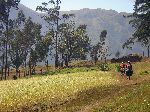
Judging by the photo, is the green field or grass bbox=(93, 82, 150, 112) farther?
the green field

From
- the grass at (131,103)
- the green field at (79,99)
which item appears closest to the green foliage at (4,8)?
the green field at (79,99)

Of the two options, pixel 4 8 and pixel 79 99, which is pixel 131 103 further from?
pixel 4 8

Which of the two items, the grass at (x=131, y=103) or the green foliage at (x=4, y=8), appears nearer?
the grass at (x=131, y=103)

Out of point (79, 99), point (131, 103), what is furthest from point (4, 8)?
point (131, 103)

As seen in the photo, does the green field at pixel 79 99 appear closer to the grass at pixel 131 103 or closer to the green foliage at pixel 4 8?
the grass at pixel 131 103

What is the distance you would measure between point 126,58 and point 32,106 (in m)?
69.2

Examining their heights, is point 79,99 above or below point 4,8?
below

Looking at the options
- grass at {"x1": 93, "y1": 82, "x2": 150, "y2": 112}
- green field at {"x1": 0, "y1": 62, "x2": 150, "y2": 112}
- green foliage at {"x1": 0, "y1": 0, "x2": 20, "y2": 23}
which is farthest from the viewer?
green foliage at {"x1": 0, "y1": 0, "x2": 20, "y2": 23}

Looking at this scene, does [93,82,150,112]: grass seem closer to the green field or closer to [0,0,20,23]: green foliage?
the green field

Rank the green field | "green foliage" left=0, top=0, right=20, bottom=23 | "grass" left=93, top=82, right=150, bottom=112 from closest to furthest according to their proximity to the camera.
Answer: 1. "grass" left=93, top=82, right=150, bottom=112
2. the green field
3. "green foliage" left=0, top=0, right=20, bottom=23

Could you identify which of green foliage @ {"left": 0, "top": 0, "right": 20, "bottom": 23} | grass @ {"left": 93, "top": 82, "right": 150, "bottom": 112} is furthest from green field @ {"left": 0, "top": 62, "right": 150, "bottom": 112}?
green foliage @ {"left": 0, "top": 0, "right": 20, "bottom": 23}

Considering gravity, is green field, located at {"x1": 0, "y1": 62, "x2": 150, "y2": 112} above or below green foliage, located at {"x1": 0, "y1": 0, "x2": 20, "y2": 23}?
below

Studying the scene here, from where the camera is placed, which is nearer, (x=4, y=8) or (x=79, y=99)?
(x=79, y=99)

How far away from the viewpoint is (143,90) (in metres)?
29.8
